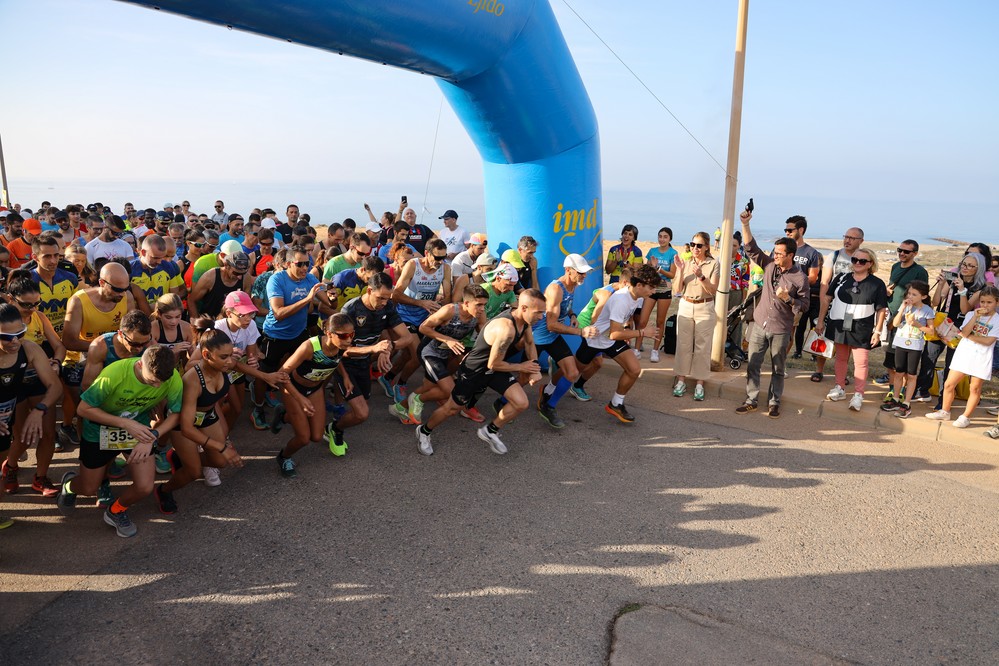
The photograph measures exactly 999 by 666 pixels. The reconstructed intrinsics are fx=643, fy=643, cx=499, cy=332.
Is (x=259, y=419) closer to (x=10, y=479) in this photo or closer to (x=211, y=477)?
(x=211, y=477)

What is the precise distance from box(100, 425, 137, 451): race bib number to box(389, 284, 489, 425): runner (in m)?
2.70

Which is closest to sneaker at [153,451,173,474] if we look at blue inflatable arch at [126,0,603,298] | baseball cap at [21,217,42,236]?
blue inflatable arch at [126,0,603,298]

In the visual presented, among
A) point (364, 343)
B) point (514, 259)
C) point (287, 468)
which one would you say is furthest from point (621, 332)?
point (287, 468)

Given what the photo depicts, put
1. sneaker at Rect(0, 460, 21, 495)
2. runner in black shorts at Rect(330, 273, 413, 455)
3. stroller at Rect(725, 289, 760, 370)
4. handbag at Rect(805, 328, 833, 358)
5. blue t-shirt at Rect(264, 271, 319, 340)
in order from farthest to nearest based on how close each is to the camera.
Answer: stroller at Rect(725, 289, 760, 370) < handbag at Rect(805, 328, 833, 358) < blue t-shirt at Rect(264, 271, 319, 340) < runner in black shorts at Rect(330, 273, 413, 455) < sneaker at Rect(0, 460, 21, 495)

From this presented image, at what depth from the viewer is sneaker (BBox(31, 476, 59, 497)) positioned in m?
5.04

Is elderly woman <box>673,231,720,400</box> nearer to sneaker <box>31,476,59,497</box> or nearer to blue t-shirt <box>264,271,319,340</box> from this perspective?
blue t-shirt <box>264,271,319,340</box>

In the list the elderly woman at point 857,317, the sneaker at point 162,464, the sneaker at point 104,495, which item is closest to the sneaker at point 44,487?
the sneaker at point 104,495

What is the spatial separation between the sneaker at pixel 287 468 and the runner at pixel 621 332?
3.23 metres

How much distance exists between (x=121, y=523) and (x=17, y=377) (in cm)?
122

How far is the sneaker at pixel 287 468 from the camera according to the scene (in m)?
5.46

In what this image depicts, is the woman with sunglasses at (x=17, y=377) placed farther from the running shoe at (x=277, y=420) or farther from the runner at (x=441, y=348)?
the runner at (x=441, y=348)

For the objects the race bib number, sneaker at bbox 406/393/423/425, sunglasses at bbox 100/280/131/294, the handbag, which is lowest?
sneaker at bbox 406/393/423/425

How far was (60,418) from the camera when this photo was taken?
21.5 ft

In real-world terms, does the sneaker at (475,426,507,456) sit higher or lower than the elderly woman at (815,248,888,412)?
lower
